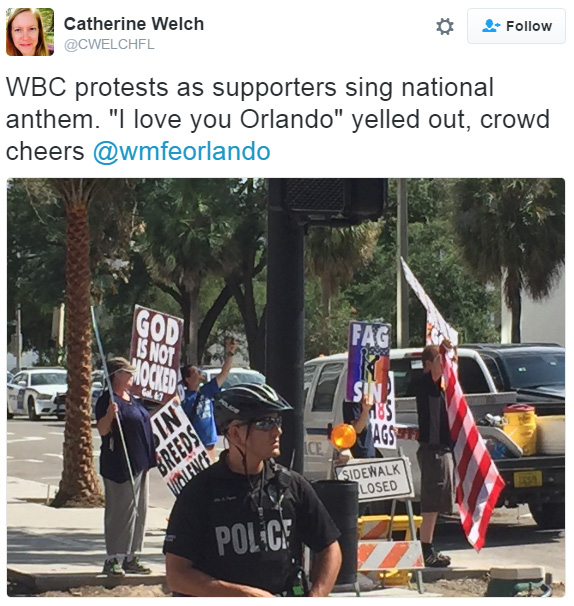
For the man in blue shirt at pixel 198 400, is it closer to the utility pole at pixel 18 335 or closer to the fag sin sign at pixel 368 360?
the fag sin sign at pixel 368 360

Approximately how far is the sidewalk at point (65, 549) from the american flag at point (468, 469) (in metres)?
0.41

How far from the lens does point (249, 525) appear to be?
4285mm

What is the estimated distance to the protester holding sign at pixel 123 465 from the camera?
9719 millimetres

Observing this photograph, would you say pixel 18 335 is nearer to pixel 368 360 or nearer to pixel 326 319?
pixel 326 319

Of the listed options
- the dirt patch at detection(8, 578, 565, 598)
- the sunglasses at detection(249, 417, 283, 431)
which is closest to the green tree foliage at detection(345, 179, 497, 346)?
the dirt patch at detection(8, 578, 565, 598)

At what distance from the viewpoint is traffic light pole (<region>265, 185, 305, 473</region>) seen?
6309mm

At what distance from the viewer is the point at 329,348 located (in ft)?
113

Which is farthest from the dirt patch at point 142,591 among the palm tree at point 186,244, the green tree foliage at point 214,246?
the palm tree at point 186,244
